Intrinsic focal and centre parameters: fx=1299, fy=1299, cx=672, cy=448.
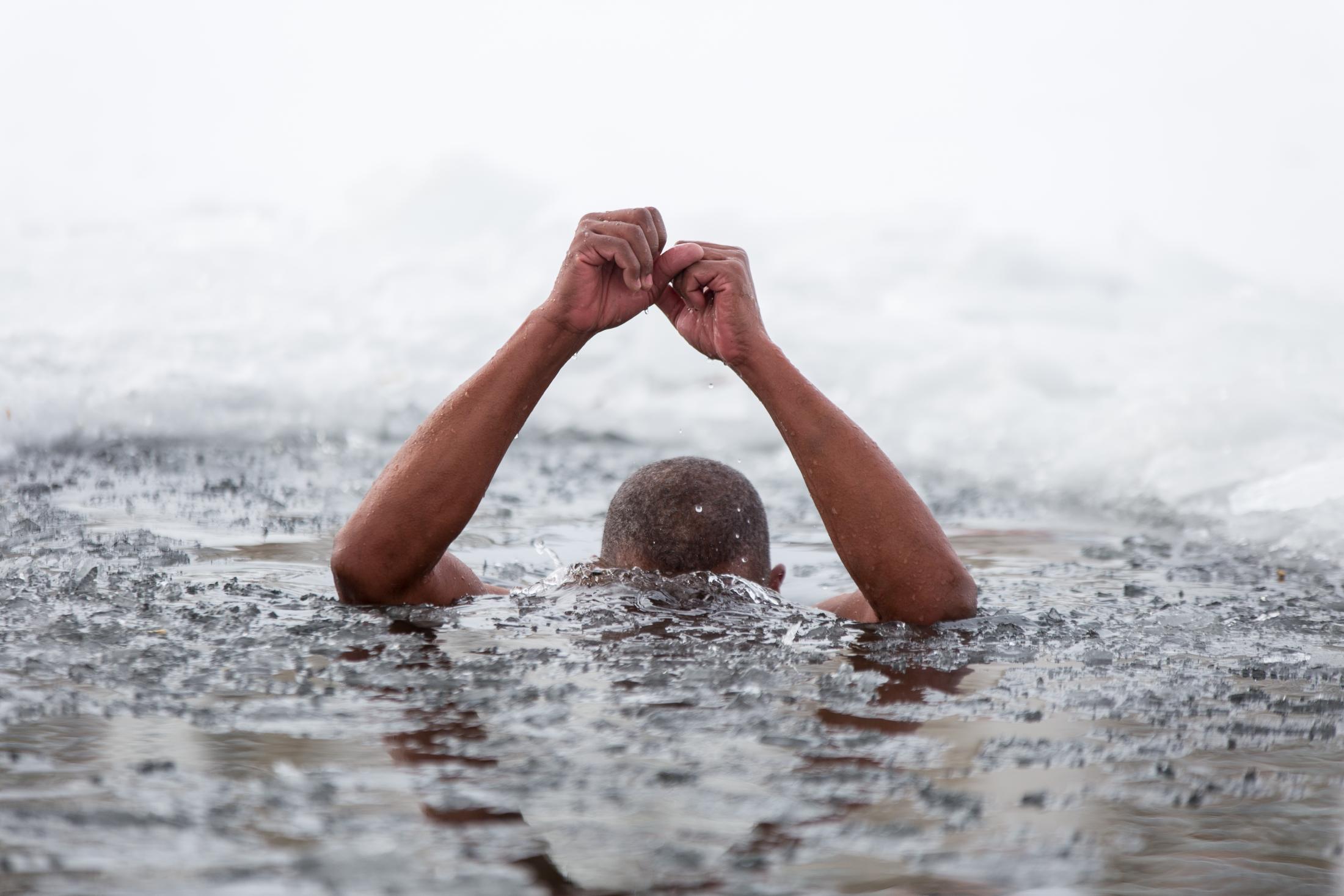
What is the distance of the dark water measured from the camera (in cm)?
200

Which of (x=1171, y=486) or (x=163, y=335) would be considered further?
(x=163, y=335)

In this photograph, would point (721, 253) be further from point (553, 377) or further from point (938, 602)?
point (938, 602)

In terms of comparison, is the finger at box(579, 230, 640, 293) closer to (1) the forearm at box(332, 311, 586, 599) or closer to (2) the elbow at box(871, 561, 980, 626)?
(1) the forearm at box(332, 311, 586, 599)

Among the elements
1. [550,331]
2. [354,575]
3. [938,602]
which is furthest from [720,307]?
[354,575]

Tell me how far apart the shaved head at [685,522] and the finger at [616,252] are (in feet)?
1.89

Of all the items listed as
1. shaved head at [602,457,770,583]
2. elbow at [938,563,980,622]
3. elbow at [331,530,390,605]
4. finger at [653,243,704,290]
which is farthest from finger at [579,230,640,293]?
elbow at [938,563,980,622]

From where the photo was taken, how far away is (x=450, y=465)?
3.33m

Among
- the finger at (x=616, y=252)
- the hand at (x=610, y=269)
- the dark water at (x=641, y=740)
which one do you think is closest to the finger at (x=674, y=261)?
the hand at (x=610, y=269)

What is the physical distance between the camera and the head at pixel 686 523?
12.1 feet

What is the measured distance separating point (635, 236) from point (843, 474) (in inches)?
32.3

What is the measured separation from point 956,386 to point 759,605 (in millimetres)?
7581

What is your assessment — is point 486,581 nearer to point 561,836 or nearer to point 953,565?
point 953,565

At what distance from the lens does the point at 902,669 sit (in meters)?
3.12

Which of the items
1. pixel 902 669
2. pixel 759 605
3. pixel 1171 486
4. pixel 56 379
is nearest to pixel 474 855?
pixel 902 669
